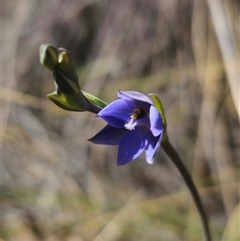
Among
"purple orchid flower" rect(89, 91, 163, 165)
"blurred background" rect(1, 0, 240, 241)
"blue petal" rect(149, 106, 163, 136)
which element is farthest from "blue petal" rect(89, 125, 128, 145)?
"blurred background" rect(1, 0, 240, 241)

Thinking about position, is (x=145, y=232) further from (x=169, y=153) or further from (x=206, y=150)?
(x=169, y=153)

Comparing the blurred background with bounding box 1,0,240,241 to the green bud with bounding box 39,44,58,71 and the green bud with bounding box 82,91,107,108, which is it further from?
the green bud with bounding box 39,44,58,71

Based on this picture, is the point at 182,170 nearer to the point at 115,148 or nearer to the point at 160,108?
the point at 160,108

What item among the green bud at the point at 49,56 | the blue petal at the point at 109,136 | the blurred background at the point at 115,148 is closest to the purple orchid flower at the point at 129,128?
the blue petal at the point at 109,136

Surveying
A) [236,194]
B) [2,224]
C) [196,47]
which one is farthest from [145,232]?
[196,47]

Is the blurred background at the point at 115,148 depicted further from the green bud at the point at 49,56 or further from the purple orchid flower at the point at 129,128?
the green bud at the point at 49,56

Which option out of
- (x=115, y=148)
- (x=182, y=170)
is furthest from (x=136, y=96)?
(x=115, y=148)

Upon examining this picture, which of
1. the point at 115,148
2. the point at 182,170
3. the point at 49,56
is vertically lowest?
the point at 115,148
